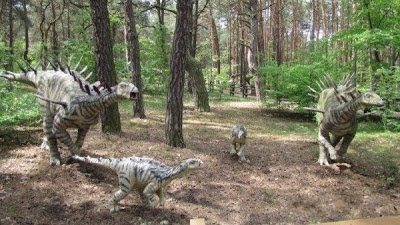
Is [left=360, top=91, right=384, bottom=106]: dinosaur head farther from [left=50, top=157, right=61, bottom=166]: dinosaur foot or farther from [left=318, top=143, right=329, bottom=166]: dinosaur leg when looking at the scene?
[left=50, top=157, right=61, bottom=166]: dinosaur foot

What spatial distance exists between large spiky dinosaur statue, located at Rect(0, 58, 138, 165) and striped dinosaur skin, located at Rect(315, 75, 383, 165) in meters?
3.90

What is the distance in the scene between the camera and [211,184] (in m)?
6.89

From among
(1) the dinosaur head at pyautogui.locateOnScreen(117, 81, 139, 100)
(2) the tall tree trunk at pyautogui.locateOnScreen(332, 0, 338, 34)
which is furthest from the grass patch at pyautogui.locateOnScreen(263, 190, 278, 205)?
(2) the tall tree trunk at pyautogui.locateOnScreen(332, 0, 338, 34)

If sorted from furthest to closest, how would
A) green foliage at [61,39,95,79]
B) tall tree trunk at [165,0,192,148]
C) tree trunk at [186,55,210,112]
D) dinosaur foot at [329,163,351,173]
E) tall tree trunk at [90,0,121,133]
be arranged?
tree trunk at [186,55,210,112], green foliage at [61,39,95,79], tall tree trunk at [90,0,121,133], tall tree trunk at [165,0,192,148], dinosaur foot at [329,163,351,173]

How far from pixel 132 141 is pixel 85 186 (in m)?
2.67

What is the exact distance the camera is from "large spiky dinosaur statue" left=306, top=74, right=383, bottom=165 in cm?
714

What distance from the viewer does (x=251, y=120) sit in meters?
14.7

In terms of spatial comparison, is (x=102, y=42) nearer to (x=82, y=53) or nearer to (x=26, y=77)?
(x=26, y=77)

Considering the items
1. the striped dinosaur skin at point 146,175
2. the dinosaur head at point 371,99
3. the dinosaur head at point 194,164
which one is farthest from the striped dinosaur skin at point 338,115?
the striped dinosaur skin at point 146,175

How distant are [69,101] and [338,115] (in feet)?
15.7

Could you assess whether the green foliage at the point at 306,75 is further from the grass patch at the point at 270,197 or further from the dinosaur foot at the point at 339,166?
the grass patch at the point at 270,197

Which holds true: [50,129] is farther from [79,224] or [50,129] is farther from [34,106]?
[34,106]

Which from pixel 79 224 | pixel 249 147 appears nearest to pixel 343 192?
pixel 249 147

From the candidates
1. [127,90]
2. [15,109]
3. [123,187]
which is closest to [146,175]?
[123,187]
